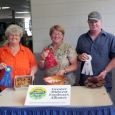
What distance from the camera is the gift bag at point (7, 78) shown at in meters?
2.62

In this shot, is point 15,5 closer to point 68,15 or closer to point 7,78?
point 68,15

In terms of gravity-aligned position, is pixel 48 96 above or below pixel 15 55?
below

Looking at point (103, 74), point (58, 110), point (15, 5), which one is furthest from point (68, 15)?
point (15, 5)

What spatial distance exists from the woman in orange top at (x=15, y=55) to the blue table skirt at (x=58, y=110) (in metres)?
0.74

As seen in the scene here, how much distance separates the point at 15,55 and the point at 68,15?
1244mm

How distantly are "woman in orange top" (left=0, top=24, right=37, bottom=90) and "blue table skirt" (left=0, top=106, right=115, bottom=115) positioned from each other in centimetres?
74

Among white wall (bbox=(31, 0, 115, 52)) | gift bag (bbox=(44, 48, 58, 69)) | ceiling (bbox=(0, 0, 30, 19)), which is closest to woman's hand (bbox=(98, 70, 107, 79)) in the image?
gift bag (bbox=(44, 48, 58, 69))

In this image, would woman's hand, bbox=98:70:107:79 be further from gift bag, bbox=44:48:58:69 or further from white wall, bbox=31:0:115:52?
white wall, bbox=31:0:115:52

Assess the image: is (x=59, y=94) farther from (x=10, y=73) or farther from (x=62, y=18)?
(x=62, y=18)

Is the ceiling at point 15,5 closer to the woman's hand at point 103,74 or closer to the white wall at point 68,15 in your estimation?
the white wall at point 68,15

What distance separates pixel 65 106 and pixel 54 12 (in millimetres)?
2023

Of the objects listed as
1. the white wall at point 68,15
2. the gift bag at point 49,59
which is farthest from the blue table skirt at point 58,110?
the white wall at point 68,15

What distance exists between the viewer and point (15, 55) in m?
2.80

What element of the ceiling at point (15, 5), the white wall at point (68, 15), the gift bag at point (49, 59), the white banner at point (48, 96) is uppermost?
the ceiling at point (15, 5)
